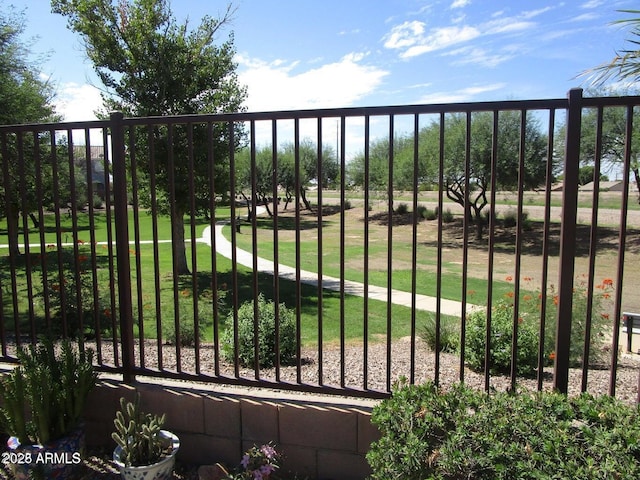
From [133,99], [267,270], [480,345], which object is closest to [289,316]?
[480,345]

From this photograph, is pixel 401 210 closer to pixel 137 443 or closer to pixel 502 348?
pixel 502 348

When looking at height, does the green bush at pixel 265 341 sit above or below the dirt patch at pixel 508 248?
above

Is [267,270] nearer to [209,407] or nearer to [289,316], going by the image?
[289,316]

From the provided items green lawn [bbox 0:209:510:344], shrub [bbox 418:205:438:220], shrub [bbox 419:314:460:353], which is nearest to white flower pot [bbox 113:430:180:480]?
green lawn [bbox 0:209:510:344]

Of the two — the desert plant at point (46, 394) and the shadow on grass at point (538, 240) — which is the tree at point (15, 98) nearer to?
the desert plant at point (46, 394)

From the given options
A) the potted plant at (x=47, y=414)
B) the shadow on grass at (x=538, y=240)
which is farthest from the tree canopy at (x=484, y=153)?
the potted plant at (x=47, y=414)

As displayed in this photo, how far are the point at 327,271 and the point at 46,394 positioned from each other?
13386 millimetres

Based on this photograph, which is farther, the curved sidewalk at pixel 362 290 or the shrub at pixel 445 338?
the curved sidewalk at pixel 362 290

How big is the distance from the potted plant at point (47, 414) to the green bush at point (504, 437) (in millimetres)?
1789

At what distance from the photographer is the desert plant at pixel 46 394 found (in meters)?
2.83

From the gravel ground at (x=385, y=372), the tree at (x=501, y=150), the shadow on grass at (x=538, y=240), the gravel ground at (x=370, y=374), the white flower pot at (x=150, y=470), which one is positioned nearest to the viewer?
the white flower pot at (x=150, y=470)

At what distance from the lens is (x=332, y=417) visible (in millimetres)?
2834

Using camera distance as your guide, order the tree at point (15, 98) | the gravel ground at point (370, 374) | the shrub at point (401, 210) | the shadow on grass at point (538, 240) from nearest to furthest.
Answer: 1. the gravel ground at point (370, 374)
2. the tree at point (15, 98)
3. the shadow on grass at point (538, 240)
4. the shrub at point (401, 210)

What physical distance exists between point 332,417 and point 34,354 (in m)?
1.87
